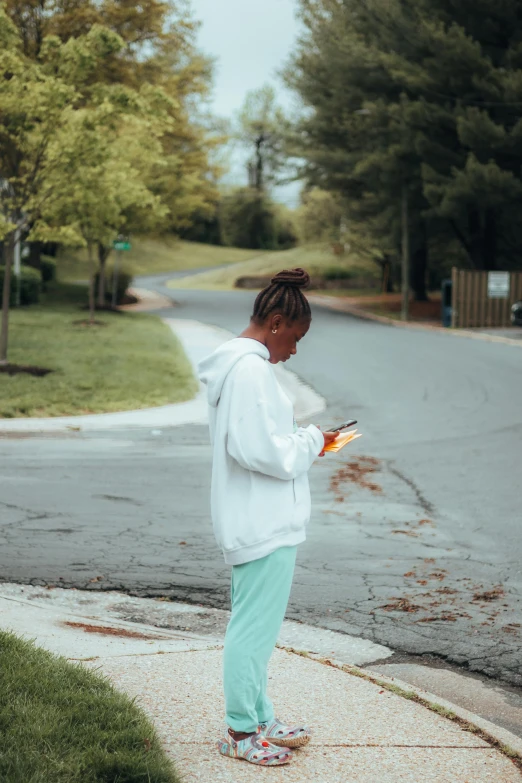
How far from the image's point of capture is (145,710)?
14.1 ft

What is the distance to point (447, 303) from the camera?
117 ft

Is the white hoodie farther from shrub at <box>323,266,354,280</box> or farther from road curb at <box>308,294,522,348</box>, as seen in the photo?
shrub at <box>323,266,354,280</box>

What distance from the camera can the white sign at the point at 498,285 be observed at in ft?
115

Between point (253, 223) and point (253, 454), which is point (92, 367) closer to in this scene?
point (253, 454)

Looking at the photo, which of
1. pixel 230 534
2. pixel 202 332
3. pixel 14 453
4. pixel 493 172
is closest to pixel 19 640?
pixel 230 534

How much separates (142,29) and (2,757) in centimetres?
3909

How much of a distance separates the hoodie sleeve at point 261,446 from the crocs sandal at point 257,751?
102cm

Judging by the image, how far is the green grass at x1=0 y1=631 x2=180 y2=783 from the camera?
354cm

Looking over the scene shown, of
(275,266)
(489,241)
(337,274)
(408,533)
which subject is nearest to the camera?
(408,533)

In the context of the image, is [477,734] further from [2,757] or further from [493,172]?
[493,172]

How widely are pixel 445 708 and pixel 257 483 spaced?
1487 millimetres

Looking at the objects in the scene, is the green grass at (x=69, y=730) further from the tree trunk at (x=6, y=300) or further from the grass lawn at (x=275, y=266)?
the grass lawn at (x=275, y=266)

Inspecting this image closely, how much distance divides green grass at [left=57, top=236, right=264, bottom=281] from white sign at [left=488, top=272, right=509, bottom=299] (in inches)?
1660

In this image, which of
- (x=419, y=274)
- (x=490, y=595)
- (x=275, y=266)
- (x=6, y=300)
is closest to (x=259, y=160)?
(x=275, y=266)
